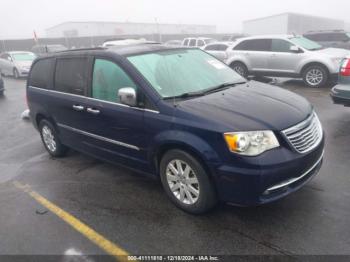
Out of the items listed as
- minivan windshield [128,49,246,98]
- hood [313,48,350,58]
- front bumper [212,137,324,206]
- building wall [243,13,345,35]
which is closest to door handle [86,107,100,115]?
minivan windshield [128,49,246,98]

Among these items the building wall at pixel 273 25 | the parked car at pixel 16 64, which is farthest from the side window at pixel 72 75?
the building wall at pixel 273 25

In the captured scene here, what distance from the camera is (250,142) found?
292cm

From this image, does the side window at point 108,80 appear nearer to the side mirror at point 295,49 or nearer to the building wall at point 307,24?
the side mirror at point 295,49

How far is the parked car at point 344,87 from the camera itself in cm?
563

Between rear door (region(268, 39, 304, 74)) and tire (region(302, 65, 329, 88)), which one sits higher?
rear door (region(268, 39, 304, 74))

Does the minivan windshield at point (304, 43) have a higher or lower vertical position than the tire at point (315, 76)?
higher

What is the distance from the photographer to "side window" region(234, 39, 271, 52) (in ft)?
35.2

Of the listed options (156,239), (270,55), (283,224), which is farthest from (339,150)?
(270,55)

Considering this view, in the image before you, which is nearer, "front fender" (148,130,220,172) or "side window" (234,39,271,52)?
"front fender" (148,130,220,172)

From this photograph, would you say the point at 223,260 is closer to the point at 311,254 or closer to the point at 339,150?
the point at 311,254

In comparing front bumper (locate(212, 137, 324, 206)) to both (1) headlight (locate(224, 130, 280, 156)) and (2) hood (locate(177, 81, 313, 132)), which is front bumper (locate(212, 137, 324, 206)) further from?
(2) hood (locate(177, 81, 313, 132))

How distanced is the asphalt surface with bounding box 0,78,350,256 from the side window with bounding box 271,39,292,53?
5.93m

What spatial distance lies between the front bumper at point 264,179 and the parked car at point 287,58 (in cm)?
731

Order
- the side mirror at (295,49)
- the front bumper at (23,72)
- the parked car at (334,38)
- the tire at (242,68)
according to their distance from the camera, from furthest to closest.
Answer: the front bumper at (23,72) → the parked car at (334,38) → the tire at (242,68) → the side mirror at (295,49)
